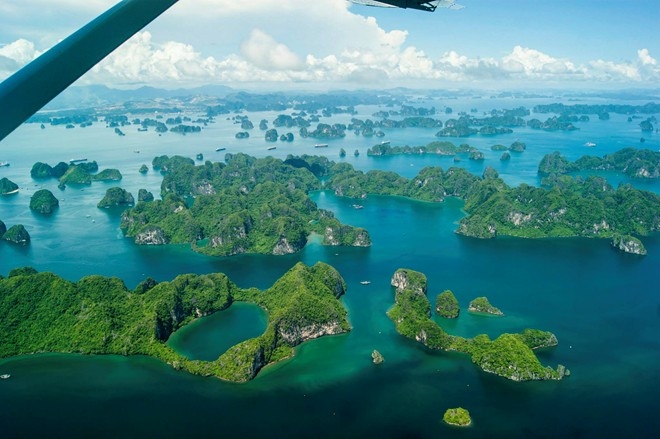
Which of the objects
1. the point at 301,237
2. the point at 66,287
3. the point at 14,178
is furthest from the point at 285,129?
the point at 66,287

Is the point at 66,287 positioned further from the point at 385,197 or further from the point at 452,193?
the point at 452,193

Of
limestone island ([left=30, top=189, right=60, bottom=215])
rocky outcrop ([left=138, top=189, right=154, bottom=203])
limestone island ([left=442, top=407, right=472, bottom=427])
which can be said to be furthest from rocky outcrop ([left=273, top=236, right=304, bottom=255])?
limestone island ([left=30, top=189, right=60, bottom=215])

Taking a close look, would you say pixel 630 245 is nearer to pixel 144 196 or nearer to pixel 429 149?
pixel 144 196

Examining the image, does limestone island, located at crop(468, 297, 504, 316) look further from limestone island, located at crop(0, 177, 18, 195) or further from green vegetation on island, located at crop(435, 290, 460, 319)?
limestone island, located at crop(0, 177, 18, 195)

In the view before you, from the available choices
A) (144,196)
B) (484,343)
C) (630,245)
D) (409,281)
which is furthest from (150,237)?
(630,245)

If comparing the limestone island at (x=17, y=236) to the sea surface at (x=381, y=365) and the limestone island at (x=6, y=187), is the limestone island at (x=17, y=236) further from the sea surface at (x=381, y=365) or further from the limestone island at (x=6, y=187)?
the limestone island at (x=6, y=187)

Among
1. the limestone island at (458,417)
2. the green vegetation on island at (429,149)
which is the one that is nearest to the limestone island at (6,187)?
the green vegetation on island at (429,149)
